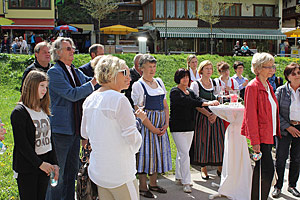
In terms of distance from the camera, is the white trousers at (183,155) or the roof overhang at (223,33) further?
the roof overhang at (223,33)

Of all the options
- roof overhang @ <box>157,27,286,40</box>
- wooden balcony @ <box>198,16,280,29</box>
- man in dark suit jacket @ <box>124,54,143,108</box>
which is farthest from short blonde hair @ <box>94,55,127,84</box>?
wooden balcony @ <box>198,16,280,29</box>

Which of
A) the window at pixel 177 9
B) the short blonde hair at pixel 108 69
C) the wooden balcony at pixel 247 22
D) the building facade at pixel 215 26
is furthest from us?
the wooden balcony at pixel 247 22

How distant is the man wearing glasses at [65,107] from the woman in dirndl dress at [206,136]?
95.8 inches

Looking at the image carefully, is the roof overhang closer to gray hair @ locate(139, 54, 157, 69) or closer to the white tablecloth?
gray hair @ locate(139, 54, 157, 69)

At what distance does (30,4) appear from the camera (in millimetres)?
32406

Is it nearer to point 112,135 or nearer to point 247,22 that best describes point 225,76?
point 112,135

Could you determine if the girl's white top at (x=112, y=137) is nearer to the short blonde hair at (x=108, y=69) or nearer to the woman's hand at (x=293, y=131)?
the short blonde hair at (x=108, y=69)

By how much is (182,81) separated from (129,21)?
112 feet

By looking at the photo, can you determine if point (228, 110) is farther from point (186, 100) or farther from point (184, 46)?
point (184, 46)

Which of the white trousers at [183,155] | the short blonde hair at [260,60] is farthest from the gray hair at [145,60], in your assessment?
the short blonde hair at [260,60]

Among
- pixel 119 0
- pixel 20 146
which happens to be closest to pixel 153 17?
pixel 119 0

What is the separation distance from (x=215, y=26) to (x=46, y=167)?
34.8 meters

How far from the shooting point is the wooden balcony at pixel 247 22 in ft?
121

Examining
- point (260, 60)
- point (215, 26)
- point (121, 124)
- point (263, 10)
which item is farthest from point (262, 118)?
point (263, 10)
